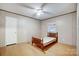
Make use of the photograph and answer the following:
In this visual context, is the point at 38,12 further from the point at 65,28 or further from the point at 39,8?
the point at 65,28

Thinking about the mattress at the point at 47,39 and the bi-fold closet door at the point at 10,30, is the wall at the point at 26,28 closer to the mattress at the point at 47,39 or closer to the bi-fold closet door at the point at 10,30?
the bi-fold closet door at the point at 10,30

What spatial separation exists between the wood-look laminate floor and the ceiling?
69 cm

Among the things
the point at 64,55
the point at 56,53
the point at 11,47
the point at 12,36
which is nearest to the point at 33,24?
the point at 12,36

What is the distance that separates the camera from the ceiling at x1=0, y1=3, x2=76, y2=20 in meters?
1.41

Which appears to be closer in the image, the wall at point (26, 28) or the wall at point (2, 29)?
the wall at point (2, 29)

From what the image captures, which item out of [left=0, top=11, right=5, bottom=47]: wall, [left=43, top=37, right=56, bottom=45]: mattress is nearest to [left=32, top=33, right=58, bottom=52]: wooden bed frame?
[left=43, top=37, right=56, bottom=45]: mattress

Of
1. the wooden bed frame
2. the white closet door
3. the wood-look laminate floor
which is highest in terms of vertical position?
the white closet door

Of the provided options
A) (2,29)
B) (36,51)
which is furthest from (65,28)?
(2,29)

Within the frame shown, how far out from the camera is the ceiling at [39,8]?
55.4 inches

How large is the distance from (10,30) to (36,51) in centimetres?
69

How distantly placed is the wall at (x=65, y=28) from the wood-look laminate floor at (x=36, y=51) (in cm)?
13

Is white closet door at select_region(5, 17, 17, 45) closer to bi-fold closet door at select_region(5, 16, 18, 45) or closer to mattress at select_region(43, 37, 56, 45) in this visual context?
bi-fold closet door at select_region(5, 16, 18, 45)

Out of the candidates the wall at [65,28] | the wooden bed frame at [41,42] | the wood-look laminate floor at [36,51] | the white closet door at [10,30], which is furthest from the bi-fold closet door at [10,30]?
the wall at [65,28]

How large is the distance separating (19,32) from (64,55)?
1.04m
